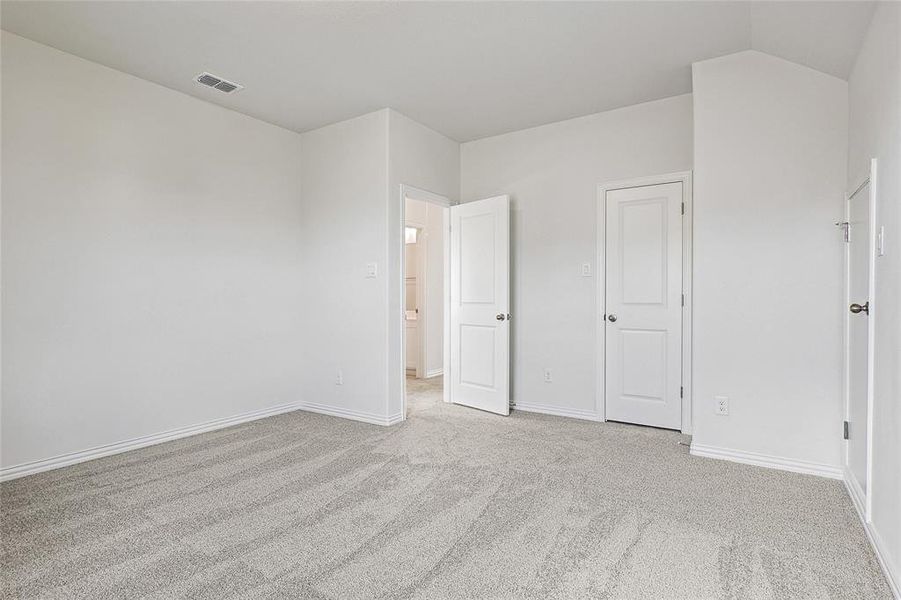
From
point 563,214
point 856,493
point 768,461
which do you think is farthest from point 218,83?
point 856,493

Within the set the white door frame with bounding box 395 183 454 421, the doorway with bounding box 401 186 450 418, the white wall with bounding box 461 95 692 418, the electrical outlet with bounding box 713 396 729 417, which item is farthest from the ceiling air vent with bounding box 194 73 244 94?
the electrical outlet with bounding box 713 396 729 417

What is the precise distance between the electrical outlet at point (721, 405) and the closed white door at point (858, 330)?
23.5 inches

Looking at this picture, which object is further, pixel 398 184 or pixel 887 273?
pixel 398 184

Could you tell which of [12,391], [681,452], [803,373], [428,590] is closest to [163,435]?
[12,391]

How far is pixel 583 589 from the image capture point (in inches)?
68.4

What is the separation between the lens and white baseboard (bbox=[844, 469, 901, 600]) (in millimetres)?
1711

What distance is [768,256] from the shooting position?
2926mm

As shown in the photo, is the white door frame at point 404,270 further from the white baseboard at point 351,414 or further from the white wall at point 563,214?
the white wall at point 563,214

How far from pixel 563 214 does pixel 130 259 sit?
3.33 metres

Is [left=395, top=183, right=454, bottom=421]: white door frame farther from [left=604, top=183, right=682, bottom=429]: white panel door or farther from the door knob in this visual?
the door knob

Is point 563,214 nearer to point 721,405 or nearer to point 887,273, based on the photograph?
point 721,405

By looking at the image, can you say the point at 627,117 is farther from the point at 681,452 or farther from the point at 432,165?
the point at 681,452

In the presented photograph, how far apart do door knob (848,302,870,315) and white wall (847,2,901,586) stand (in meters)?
0.17

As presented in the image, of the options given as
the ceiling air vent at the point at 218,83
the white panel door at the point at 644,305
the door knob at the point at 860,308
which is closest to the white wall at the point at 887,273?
the door knob at the point at 860,308
